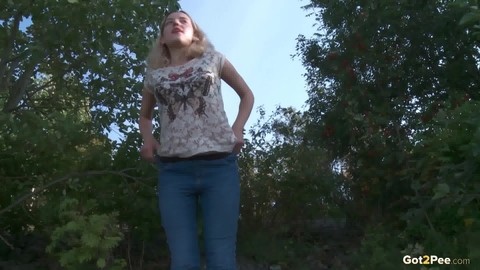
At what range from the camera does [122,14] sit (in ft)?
14.5

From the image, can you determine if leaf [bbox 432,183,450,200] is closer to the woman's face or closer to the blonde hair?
the blonde hair

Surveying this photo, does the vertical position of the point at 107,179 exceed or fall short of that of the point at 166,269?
it exceeds it

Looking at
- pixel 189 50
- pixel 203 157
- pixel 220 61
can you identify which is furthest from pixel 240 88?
pixel 203 157

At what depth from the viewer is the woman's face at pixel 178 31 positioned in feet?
9.65

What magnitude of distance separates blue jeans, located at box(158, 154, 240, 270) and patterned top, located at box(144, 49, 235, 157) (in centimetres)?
7

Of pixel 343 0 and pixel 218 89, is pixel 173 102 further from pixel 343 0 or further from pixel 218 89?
pixel 343 0

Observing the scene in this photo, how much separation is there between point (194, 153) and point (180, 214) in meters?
0.27

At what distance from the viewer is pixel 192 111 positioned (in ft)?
9.18

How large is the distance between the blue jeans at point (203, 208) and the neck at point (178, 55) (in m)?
0.51

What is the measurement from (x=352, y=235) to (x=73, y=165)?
2.77m

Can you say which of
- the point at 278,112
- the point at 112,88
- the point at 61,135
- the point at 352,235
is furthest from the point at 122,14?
the point at 352,235

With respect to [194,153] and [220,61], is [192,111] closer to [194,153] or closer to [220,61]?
A: [194,153]

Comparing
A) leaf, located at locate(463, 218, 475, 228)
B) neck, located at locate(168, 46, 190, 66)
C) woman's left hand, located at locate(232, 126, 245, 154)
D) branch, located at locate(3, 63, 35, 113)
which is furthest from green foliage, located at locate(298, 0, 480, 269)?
branch, located at locate(3, 63, 35, 113)

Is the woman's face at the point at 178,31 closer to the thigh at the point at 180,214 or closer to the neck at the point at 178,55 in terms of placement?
the neck at the point at 178,55
